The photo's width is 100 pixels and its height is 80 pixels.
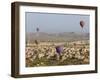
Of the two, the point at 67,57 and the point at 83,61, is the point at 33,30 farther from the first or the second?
the point at 83,61

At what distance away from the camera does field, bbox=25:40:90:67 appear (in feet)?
6.00

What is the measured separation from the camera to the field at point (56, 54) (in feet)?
6.00

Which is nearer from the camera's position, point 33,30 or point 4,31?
point 4,31

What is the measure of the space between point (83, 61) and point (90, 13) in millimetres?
395

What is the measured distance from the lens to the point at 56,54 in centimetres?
191

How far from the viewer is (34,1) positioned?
6.04 feet

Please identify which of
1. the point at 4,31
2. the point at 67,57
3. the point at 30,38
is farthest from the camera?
the point at 67,57

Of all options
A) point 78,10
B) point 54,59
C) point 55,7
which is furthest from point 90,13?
point 54,59

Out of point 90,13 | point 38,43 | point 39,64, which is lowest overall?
point 39,64

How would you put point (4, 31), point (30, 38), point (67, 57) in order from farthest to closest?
1. point (67, 57)
2. point (30, 38)
3. point (4, 31)

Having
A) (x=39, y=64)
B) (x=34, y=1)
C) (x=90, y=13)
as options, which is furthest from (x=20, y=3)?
(x=90, y=13)

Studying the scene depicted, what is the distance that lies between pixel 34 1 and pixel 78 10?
37 centimetres

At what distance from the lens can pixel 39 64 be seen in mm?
1845

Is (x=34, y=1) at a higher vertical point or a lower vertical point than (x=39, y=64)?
higher
